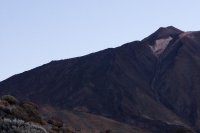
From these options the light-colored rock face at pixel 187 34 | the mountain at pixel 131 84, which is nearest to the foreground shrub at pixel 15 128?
the mountain at pixel 131 84

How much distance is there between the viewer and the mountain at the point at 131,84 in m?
95.7

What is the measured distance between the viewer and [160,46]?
130m

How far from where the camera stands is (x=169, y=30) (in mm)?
140125

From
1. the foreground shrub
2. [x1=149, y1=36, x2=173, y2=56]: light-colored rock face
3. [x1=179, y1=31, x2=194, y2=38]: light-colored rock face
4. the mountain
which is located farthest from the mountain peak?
the foreground shrub

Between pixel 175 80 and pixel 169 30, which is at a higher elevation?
pixel 169 30

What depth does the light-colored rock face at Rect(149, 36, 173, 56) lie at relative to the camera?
127m

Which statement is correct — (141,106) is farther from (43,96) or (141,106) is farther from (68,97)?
(43,96)

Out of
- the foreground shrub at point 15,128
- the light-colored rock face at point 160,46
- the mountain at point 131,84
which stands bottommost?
the mountain at point 131,84

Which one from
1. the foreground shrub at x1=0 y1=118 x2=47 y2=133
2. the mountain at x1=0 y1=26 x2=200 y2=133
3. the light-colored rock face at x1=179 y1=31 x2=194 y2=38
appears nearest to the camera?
the foreground shrub at x1=0 y1=118 x2=47 y2=133

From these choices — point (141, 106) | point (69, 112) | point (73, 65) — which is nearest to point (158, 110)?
point (141, 106)

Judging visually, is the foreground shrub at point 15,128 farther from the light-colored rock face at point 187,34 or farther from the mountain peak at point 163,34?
the mountain peak at point 163,34

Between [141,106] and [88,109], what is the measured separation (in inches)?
369

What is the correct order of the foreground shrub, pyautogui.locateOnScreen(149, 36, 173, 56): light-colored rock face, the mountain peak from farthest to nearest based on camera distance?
1. the mountain peak
2. pyautogui.locateOnScreen(149, 36, 173, 56): light-colored rock face
3. the foreground shrub

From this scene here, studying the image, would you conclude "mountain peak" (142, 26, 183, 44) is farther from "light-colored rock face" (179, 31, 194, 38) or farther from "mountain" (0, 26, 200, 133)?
"light-colored rock face" (179, 31, 194, 38)
